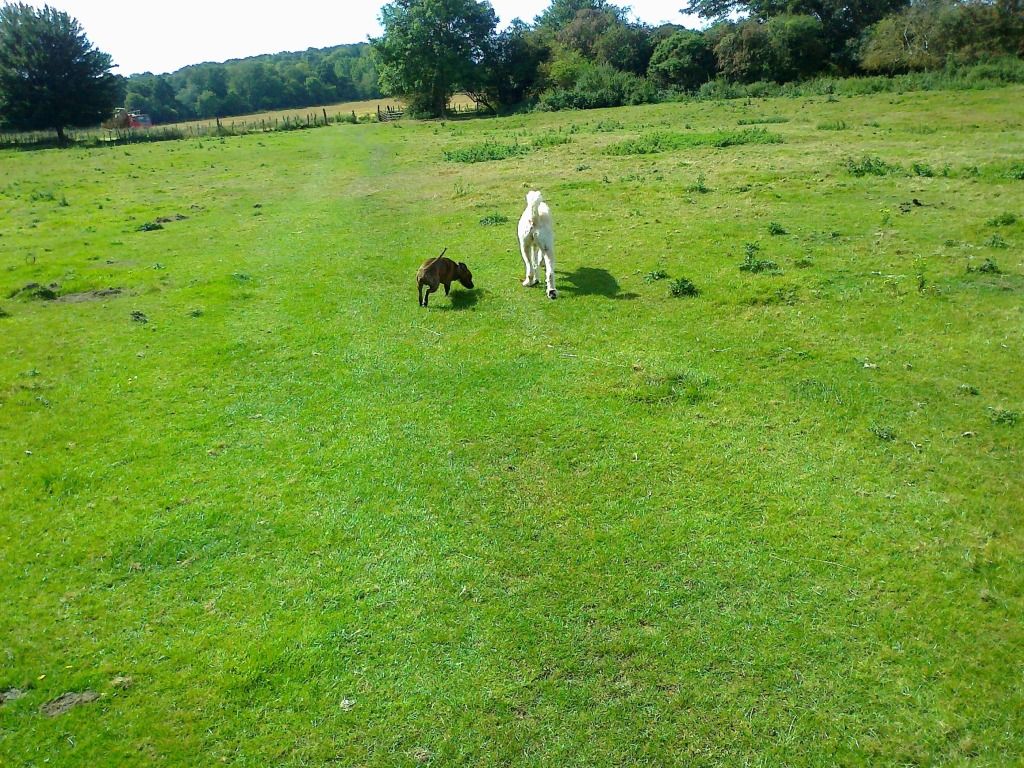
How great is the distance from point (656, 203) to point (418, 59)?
55968 millimetres

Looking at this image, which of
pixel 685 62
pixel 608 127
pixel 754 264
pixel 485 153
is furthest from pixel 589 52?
pixel 754 264

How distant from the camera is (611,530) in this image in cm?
675

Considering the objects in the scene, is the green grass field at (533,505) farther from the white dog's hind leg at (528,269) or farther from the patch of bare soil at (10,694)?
the white dog's hind leg at (528,269)

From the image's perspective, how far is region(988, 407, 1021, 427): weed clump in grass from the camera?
8.13 m

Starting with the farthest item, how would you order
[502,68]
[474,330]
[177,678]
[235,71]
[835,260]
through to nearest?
[235,71], [502,68], [835,260], [474,330], [177,678]

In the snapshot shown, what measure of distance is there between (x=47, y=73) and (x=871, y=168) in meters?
69.5

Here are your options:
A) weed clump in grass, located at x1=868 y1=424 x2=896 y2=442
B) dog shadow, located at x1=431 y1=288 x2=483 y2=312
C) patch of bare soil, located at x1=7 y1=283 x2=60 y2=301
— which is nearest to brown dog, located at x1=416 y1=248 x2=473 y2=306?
dog shadow, located at x1=431 y1=288 x2=483 y2=312

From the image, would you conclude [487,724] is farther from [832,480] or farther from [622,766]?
[832,480]

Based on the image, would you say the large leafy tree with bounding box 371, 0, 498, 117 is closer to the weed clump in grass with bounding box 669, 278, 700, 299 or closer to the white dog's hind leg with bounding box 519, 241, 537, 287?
the white dog's hind leg with bounding box 519, 241, 537, 287

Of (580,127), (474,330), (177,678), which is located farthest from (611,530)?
(580,127)

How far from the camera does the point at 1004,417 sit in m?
8.19

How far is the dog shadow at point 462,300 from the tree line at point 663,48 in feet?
162

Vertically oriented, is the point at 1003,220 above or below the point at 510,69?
below

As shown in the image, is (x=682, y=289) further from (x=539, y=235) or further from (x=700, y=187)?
(x=700, y=187)
